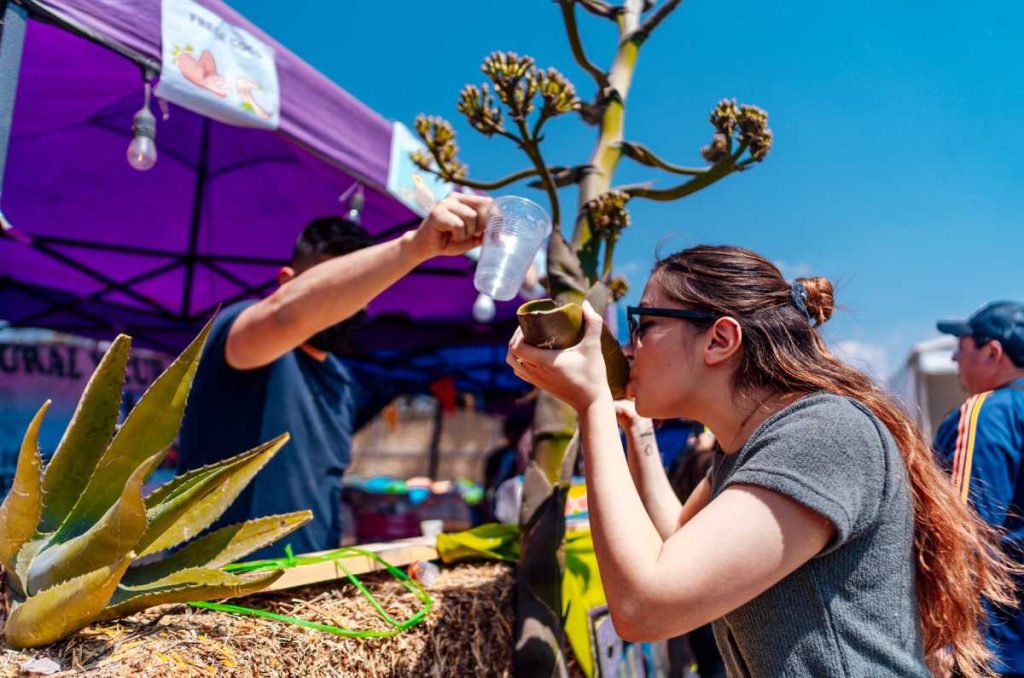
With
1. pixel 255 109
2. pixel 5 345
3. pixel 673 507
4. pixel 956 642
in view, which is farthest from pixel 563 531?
pixel 5 345

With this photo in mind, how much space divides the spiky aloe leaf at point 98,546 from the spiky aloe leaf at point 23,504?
0.04m

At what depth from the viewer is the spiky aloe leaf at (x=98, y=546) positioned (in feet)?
3.40

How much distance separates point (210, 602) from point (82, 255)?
4.56m

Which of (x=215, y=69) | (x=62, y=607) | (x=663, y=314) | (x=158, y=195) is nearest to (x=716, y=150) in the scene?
(x=663, y=314)

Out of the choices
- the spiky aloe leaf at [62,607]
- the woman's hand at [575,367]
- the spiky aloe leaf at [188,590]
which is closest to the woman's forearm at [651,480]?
the woman's hand at [575,367]

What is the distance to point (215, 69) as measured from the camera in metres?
2.52

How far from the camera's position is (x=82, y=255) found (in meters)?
5.02

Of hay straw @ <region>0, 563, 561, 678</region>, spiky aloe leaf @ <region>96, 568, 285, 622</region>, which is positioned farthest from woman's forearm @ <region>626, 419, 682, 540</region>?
spiky aloe leaf @ <region>96, 568, 285, 622</region>

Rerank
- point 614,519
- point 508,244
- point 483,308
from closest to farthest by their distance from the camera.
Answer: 1. point 614,519
2. point 508,244
3. point 483,308

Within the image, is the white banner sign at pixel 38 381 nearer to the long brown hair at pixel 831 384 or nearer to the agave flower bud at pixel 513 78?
the agave flower bud at pixel 513 78

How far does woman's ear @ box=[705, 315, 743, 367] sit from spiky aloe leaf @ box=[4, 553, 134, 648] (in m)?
1.04

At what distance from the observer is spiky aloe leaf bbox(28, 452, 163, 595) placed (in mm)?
1035

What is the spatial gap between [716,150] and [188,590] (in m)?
1.87

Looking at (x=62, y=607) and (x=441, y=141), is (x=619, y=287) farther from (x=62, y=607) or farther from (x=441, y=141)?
(x=62, y=607)
